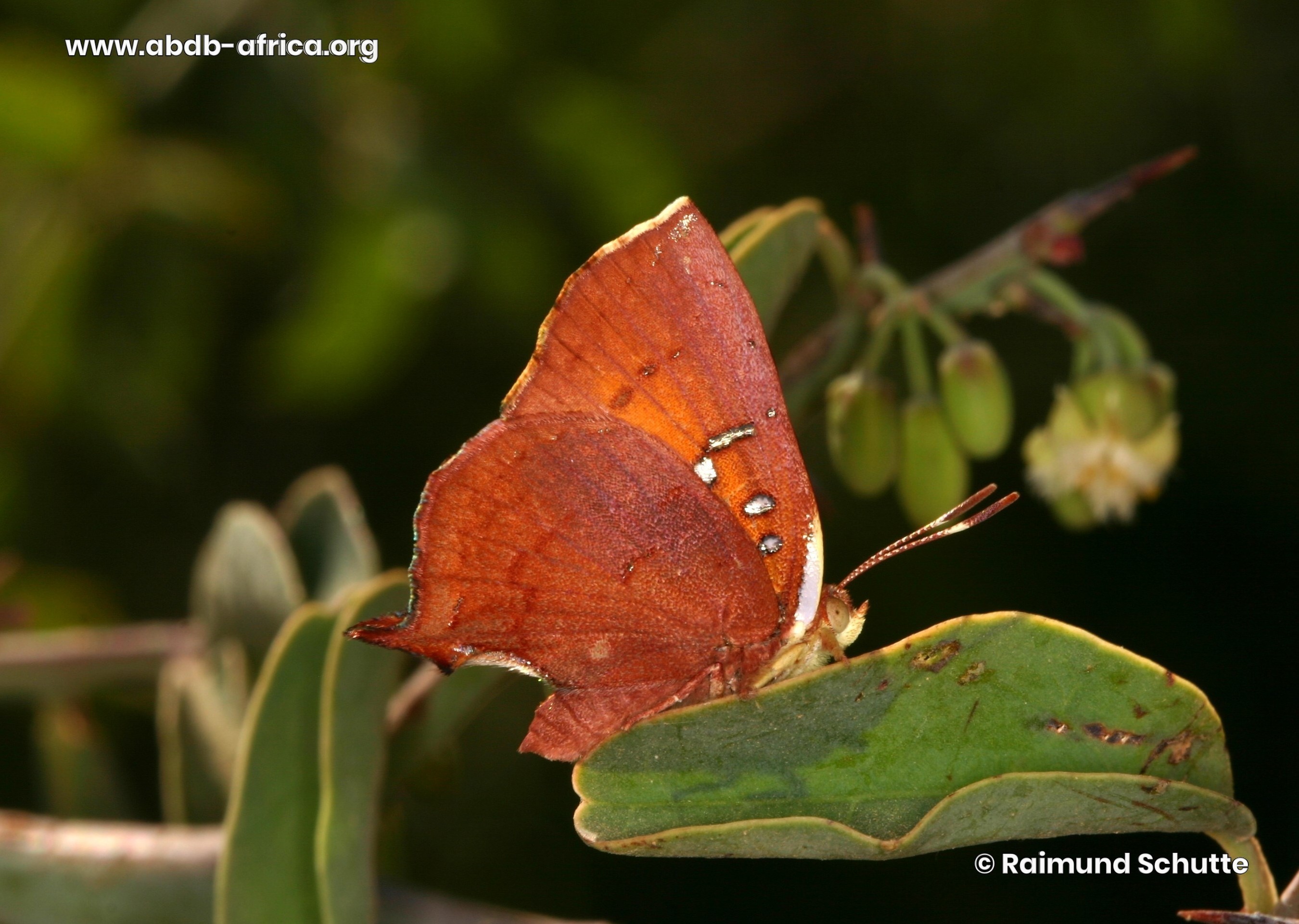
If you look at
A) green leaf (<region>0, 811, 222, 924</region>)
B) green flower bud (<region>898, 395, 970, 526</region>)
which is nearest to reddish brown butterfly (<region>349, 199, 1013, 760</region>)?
green flower bud (<region>898, 395, 970, 526</region>)

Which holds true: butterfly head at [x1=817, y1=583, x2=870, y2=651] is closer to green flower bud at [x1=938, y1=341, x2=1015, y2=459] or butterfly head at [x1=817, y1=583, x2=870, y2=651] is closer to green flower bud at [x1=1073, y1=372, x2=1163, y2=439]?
green flower bud at [x1=938, y1=341, x2=1015, y2=459]

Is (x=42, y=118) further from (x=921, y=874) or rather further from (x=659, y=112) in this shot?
(x=921, y=874)

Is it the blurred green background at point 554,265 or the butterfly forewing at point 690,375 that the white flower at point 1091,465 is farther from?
the butterfly forewing at point 690,375

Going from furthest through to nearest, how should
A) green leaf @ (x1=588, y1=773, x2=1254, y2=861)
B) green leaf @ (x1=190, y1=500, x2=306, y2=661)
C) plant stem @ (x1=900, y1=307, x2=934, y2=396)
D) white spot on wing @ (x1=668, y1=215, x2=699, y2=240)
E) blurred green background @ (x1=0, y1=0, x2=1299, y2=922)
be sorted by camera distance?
blurred green background @ (x1=0, y1=0, x2=1299, y2=922) < green leaf @ (x1=190, y1=500, x2=306, y2=661) < plant stem @ (x1=900, y1=307, x2=934, y2=396) < white spot on wing @ (x1=668, y1=215, x2=699, y2=240) < green leaf @ (x1=588, y1=773, x2=1254, y2=861)

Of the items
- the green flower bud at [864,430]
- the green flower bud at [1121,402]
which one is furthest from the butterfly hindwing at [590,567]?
the green flower bud at [1121,402]

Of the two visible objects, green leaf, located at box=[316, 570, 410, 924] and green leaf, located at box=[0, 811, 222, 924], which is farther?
green leaf, located at box=[0, 811, 222, 924]

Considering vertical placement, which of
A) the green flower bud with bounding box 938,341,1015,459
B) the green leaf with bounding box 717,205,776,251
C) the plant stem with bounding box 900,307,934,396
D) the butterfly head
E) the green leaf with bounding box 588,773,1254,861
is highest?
the green leaf with bounding box 717,205,776,251
